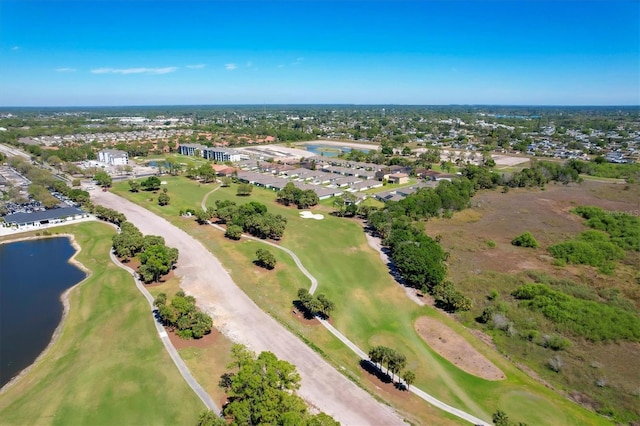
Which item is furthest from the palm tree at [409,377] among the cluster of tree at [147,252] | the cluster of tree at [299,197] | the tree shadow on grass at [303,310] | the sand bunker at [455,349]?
the cluster of tree at [299,197]

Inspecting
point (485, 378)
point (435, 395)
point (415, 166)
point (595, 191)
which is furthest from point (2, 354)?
point (595, 191)

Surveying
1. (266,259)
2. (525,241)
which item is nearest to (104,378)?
(266,259)

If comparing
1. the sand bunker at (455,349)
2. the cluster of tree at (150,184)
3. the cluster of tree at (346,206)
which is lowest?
the sand bunker at (455,349)

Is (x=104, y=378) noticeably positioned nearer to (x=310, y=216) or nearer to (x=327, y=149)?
(x=310, y=216)

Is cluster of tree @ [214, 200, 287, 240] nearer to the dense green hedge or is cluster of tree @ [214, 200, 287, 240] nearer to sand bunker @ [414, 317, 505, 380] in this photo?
sand bunker @ [414, 317, 505, 380]

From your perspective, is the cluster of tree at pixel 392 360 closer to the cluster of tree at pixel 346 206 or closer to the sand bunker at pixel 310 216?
the sand bunker at pixel 310 216

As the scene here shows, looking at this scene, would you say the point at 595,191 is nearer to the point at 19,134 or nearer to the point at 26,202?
the point at 26,202
